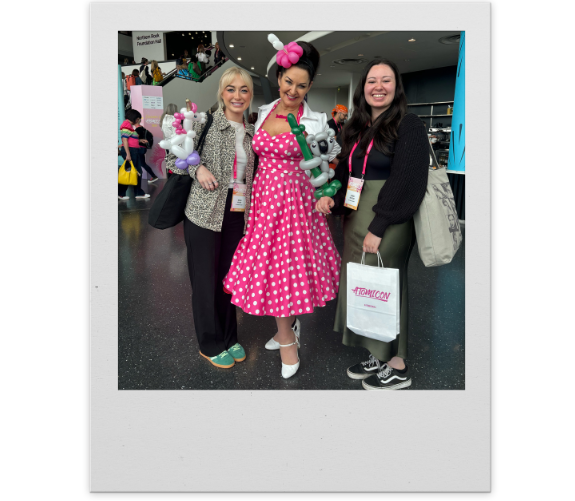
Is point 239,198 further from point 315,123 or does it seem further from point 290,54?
point 290,54

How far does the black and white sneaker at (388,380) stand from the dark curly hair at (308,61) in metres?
1.54

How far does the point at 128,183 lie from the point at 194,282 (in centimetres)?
561

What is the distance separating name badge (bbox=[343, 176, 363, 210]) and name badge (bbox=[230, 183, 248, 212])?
0.54 m

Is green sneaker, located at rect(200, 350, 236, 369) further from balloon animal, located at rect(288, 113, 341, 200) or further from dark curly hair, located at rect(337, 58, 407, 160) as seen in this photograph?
dark curly hair, located at rect(337, 58, 407, 160)

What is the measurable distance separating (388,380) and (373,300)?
0.59m

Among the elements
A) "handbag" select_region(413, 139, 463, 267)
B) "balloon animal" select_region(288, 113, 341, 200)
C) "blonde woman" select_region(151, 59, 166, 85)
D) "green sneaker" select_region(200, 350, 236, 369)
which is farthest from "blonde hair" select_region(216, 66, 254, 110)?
"blonde woman" select_region(151, 59, 166, 85)

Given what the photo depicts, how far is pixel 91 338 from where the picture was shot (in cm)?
149

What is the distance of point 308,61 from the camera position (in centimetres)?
171

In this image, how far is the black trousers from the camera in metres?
1.93

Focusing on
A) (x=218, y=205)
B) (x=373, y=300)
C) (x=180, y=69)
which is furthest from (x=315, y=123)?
(x=180, y=69)

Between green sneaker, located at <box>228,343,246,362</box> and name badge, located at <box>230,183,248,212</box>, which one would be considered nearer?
name badge, located at <box>230,183,248,212</box>

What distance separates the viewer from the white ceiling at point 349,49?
6.23 meters

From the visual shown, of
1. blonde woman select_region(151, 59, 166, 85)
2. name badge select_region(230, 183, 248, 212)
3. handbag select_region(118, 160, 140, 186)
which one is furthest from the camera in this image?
blonde woman select_region(151, 59, 166, 85)

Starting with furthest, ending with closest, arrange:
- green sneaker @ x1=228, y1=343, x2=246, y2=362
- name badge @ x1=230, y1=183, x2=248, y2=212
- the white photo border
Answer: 1. green sneaker @ x1=228, y1=343, x2=246, y2=362
2. name badge @ x1=230, y1=183, x2=248, y2=212
3. the white photo border
